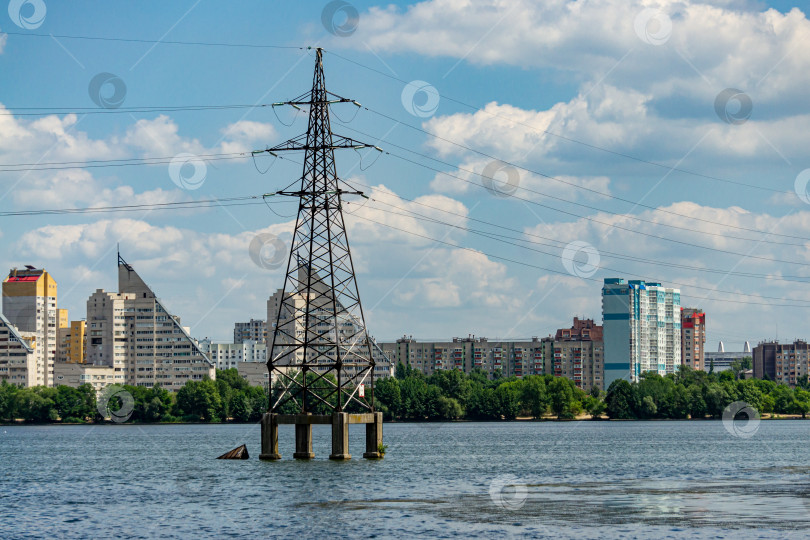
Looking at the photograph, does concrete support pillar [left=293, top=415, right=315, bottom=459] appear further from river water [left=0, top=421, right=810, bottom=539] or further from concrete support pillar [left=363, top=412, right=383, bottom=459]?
concrete support pillar [left=363, top=412, right=383, bottom=459]

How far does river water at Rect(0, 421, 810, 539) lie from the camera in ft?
169

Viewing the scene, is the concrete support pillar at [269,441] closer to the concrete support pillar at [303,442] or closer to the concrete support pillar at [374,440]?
the concrete support pillar at [303,442]

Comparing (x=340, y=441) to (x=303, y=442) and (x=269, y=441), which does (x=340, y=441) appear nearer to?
(x=303, y=442)

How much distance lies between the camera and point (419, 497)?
6412 centimetres

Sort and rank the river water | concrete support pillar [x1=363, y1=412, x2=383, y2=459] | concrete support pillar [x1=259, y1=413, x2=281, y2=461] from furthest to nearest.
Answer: concrete support pillar [x1=363, y1=412, x2=383, y2=459] < concrete support pillar [x1=259, y1=413, x2=281, y2=461] < the river water

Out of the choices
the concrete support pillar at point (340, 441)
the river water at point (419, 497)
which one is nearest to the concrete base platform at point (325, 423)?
the concrete support pillar at point (340, 441)

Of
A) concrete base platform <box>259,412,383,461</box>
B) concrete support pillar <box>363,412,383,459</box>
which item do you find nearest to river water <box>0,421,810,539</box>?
concrete support pillar <box>363,412,383,459</box>

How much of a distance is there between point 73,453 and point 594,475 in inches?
2830

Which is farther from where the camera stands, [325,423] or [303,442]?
[303,442]

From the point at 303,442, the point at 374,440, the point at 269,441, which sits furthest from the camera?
the point at 374,440

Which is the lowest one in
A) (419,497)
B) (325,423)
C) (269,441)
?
(419,497)

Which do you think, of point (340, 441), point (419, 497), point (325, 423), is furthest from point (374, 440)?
point (419, 497)

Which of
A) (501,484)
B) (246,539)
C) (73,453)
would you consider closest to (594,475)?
(501,484)

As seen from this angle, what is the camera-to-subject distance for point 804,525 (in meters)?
49.8
